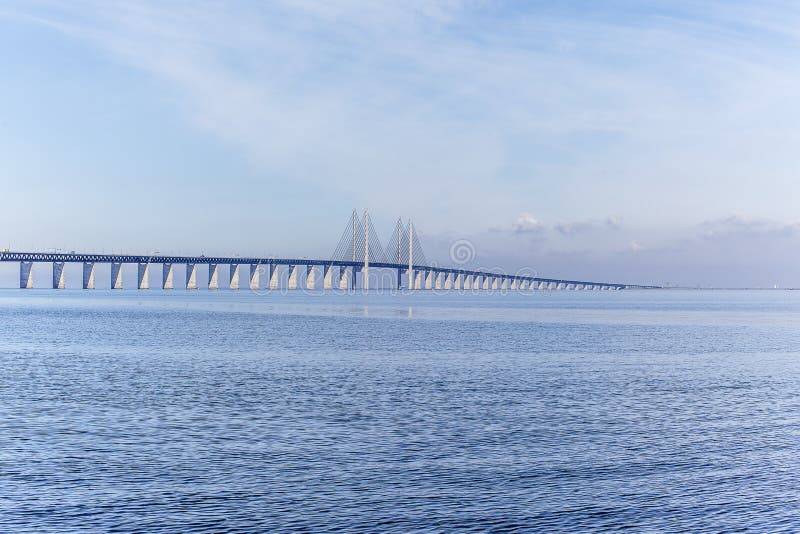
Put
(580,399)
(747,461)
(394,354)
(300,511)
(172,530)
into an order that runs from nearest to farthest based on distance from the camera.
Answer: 1. (172,530)
2. (300,511)
3. (747,461)
4. (580,399)
5. (394,354)

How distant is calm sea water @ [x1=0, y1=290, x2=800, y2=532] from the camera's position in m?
13.7

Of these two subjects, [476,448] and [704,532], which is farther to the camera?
[476,448]

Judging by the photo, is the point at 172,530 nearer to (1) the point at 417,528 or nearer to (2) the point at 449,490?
(1) the point at 417,528

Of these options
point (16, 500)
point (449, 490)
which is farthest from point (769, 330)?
point (16, 500)

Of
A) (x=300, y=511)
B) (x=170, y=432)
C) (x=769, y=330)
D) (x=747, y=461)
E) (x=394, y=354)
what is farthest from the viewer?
(x=769, y=330)

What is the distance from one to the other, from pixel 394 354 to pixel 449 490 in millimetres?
28481

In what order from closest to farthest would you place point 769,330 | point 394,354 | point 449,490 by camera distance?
point 449,490
point 394,354
point 769,330

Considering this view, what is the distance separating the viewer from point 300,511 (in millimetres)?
13773

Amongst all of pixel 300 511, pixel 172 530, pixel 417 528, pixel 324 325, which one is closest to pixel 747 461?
pixel 417 528

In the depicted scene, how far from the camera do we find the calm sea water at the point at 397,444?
45.0 feet

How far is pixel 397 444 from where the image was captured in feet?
62.1

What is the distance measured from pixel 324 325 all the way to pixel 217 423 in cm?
5216

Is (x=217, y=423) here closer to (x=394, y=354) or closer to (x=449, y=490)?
(x=449, y=490)

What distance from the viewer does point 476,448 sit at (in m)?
18.6
